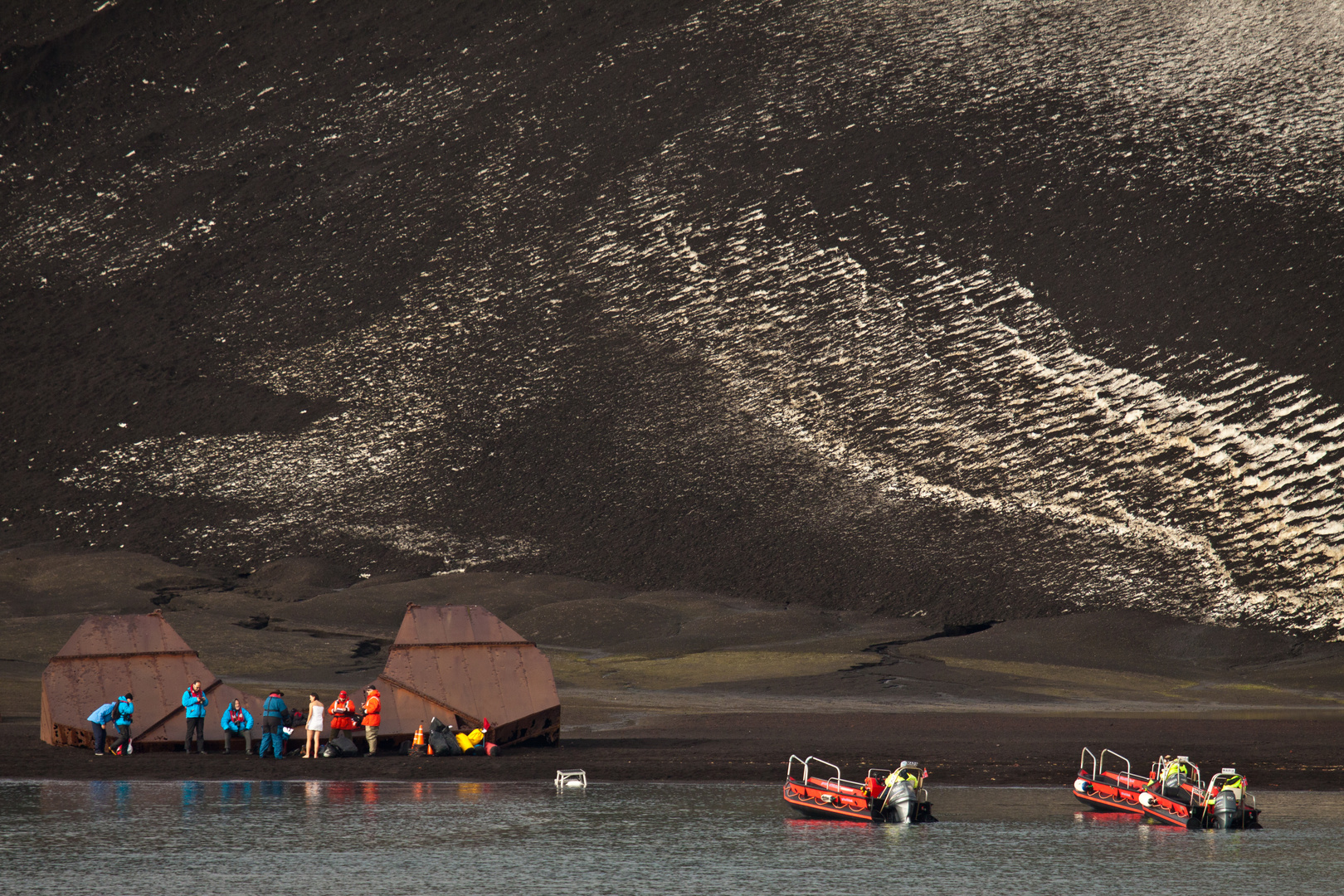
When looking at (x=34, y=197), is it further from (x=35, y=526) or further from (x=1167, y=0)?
(x=1167, y=0)

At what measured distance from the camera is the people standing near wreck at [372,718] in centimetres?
2128

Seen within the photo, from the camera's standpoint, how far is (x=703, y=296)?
2896 inches

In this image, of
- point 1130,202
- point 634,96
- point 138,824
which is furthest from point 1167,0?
point 138,824

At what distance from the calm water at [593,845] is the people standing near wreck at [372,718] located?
9.75ft

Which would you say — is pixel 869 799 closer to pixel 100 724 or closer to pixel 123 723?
pixel 123 723

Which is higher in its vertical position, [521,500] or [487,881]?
[521,500]

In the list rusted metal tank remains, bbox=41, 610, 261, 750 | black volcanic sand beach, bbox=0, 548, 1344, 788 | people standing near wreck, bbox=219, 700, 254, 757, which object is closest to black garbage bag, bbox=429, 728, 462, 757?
black volcanic sand beach, bbox=0, 548, 1344, 788

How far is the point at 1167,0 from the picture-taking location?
290ft

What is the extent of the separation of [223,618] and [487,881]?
3558 centimetres

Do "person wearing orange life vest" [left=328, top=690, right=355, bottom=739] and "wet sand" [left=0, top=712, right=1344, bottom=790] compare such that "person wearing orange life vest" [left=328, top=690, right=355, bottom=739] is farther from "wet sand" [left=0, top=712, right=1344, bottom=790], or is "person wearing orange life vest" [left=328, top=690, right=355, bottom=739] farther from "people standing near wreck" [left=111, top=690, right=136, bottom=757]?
"people standing near wreck" [left=111, top=690, right=136, bottom=757]

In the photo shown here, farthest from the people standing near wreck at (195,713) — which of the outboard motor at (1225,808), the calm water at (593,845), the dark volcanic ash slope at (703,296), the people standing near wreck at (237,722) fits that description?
the dark volcanic ash slope at (703,296)

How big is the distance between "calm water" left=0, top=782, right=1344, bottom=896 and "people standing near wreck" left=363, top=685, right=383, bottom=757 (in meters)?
2.97

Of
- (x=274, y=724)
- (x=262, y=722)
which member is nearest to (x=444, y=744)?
(x=274, y=724)

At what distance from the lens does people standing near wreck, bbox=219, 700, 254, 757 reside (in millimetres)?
21516
